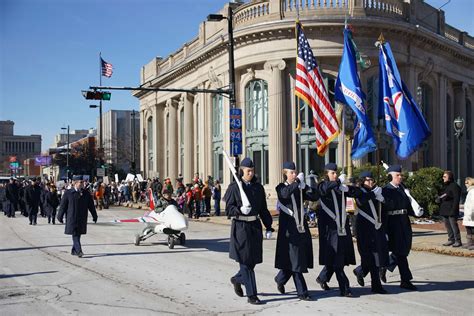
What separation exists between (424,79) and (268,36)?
10.1 meters

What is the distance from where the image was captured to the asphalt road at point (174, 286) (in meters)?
7.87

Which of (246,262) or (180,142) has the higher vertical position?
(180,142)

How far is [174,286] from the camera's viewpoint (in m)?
9.50

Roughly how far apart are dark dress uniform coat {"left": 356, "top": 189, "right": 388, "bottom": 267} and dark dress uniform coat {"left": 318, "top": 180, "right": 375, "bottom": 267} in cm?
28

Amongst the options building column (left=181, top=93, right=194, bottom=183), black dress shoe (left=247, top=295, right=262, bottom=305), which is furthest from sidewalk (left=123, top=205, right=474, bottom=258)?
building column (left=181, top=93, right=194, bottom=183)

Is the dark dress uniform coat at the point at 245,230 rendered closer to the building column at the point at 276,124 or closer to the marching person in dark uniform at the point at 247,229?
the marching person in dark uniform at the point at 247,229

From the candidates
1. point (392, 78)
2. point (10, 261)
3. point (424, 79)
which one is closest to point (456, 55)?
point (424, 79)

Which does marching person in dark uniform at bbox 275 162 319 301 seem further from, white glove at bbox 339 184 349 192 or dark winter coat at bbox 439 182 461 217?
dark winter coat at bbox 439 182 461 217

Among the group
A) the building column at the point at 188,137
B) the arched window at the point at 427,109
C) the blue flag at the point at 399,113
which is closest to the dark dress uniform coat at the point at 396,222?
the blue flag at the point at 399,113

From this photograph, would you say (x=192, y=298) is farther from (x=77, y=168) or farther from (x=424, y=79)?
(x=77, y=168)

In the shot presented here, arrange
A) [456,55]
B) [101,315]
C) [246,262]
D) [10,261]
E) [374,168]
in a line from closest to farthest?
[101,315], [246,262], [10,261], [374,168], [456,55]

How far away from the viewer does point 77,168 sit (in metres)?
66.5

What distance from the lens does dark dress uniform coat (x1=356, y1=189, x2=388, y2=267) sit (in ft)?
29.3

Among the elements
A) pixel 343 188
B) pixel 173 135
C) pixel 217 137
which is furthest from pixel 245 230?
pixel 173 135
